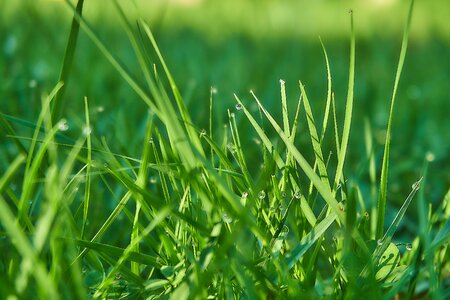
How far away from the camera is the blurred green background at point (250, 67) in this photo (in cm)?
159

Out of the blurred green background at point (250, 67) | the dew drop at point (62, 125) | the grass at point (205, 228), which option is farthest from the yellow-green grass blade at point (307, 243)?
the dew drop at point (62, 125)

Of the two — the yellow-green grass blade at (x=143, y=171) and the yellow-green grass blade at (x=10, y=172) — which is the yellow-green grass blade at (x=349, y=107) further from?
the yellow-green grass blade at (x=10, y=172)

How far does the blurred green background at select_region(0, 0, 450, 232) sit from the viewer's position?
159cm

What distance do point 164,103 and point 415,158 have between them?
115cm

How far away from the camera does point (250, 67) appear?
2441 millimetres

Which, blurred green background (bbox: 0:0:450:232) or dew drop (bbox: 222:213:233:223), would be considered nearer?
dew drop (bbox: 222:213:233:223)

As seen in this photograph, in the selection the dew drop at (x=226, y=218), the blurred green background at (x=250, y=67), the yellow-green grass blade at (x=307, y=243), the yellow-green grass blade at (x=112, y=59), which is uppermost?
the yellow-green grass blade at (x=112, y=59)

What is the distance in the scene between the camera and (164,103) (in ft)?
2.15

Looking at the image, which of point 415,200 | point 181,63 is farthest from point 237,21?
point 415,200

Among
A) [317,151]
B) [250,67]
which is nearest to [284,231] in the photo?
[317,151]

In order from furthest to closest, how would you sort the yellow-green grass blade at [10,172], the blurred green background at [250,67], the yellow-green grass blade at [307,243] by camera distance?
the blurred green background at [250,67], the yellow-green grass blade at [307,243], the yellow-green grass blade at [10,172]

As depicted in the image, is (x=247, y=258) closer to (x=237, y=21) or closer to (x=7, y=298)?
(x=7, y=298)

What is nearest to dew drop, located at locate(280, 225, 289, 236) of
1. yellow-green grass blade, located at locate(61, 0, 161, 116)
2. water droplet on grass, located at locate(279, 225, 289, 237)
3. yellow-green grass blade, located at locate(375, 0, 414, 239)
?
water droplet on grass, located at locate(279, 225, 289, 237)

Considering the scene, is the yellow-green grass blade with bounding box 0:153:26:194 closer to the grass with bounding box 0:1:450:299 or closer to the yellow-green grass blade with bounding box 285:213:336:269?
the grass with bounding box 0:1:450:299
